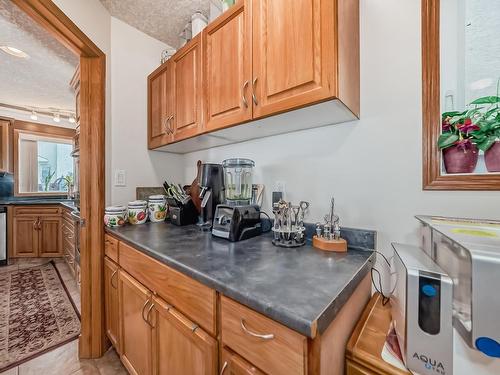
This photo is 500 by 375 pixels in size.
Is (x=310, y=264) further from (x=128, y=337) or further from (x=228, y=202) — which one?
(x=128, y=337)

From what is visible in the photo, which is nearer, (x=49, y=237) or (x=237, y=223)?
(x=237, y=223)

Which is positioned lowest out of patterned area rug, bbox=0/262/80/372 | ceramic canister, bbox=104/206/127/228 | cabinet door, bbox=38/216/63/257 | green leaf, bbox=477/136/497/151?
patterned area rug, bbox=0/262/80/372

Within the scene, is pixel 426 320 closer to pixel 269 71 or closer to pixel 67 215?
pixel 269 71

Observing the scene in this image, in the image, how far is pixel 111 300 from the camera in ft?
4.83

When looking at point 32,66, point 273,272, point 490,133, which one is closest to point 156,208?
point 273,272

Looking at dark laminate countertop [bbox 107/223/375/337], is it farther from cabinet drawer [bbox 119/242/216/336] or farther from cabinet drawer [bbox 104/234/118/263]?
cabinet drawer [bbox 104/234/118/263]

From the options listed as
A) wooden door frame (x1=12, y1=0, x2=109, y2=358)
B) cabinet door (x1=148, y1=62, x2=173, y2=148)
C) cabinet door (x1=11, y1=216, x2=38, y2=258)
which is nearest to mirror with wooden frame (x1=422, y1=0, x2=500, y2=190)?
cabinet door (x1=148, y1=62, x2=173, y2=148)

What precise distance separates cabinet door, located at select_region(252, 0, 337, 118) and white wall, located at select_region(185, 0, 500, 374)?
33 cm

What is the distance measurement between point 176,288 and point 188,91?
4.04ft

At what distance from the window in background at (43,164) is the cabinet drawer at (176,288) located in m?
4.04

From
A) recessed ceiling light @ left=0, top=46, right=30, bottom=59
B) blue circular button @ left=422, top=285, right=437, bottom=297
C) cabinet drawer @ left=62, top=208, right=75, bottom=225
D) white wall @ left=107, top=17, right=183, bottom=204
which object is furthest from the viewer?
cabinet drawer @ left=62, top=208, right=75, bottom=225

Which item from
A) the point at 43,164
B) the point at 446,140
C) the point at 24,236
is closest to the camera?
the point at 446,140

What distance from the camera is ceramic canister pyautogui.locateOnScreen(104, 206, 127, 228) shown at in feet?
5.12

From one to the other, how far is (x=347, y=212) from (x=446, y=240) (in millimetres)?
521
